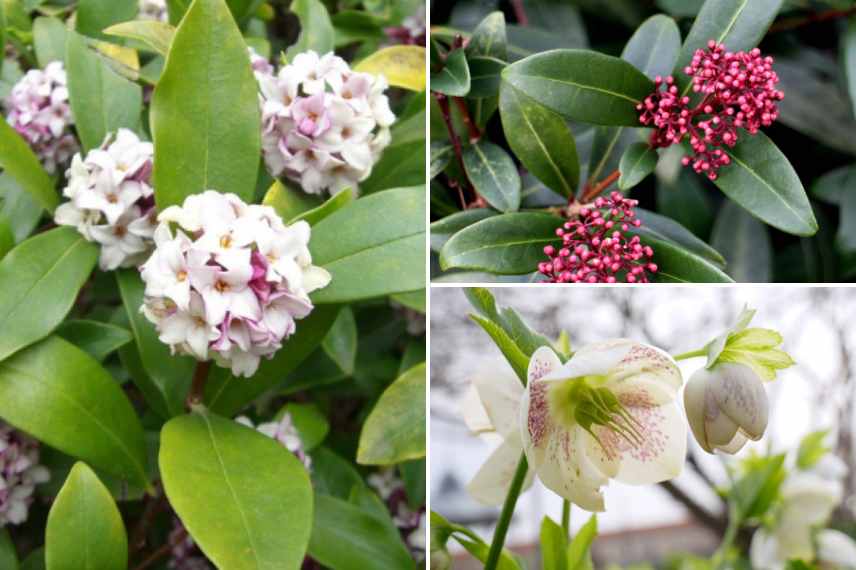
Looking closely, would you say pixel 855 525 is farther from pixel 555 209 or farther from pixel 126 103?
pixel 126 103

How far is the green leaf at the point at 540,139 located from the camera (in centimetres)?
96

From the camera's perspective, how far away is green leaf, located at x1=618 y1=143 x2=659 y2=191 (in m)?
0.90

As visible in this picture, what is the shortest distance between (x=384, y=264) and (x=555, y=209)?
0.58ft

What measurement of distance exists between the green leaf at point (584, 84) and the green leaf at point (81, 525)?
1.68 ft

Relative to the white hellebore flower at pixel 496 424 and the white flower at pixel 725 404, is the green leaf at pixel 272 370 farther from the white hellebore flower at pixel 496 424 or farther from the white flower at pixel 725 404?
the white flower at pixel 725 404

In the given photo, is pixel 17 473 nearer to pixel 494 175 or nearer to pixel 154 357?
pixel 154 357

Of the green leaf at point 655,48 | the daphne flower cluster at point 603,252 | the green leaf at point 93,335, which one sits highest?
the green leaf at point 655,48

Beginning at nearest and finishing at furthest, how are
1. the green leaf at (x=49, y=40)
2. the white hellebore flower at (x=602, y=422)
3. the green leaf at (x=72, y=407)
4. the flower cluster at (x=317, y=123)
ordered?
the white hellebore flower at (x=602, y=422) → the green leaf at (x=72, y=407) → the flower cluster at (x=317, y=123) → the green leaf at (x=49, y=40)

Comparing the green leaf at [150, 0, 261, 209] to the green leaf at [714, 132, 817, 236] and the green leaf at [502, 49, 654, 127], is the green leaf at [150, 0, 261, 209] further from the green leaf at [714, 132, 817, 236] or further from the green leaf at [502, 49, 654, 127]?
the green leaf at [714, 132, 817, 236]

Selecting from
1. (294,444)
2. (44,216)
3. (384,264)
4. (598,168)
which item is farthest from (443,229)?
(44,216)

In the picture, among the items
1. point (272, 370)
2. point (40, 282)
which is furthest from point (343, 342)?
point (40, 282)

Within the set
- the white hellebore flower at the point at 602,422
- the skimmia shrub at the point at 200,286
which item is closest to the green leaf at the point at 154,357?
the skimmia shrub at the point at 200,286

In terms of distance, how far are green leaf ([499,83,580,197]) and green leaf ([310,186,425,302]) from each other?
4.6 inches

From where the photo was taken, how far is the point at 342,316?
1.14m
